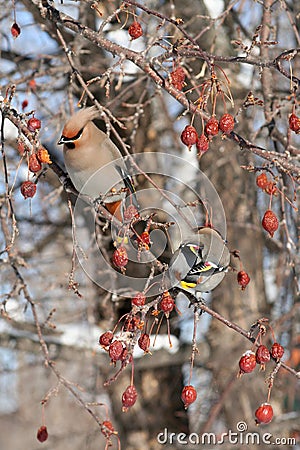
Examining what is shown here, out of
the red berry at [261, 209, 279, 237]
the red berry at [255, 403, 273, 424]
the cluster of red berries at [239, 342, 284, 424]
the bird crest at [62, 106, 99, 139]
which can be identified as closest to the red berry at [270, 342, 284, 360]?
the cluster of red berries at [239, 342, 284, 424]

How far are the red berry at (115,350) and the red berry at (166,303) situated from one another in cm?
14

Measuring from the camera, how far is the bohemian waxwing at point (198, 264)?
176 cm

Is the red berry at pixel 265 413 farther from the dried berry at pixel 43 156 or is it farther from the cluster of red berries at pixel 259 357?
the dried berry at pixel 43 156

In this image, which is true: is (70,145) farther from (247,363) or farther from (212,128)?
(247,363)

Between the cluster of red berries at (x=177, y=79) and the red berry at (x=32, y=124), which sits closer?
the red berry at (x=32, y=124)

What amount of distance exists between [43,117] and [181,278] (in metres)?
2.01

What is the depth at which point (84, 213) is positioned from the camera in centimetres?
375

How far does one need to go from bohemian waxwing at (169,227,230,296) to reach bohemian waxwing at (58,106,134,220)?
1.51ft

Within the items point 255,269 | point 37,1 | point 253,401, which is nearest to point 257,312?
point 255,269

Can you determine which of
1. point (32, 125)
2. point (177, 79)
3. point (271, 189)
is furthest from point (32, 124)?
point (271, 189)

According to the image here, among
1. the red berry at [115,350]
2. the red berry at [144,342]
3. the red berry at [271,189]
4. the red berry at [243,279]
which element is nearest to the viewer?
the red berry at [115,350]

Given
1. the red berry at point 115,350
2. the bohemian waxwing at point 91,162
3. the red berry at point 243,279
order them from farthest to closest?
the bohemian waxwing at point 91,162
the red berry at point 243,279
the red berry at point 115,350

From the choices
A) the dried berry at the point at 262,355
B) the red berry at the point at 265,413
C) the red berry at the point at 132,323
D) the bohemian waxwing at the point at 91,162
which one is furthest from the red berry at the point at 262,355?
the bohemian waxwing at the point at 91,162

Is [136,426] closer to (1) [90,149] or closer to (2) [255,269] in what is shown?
(2) [255,269]
